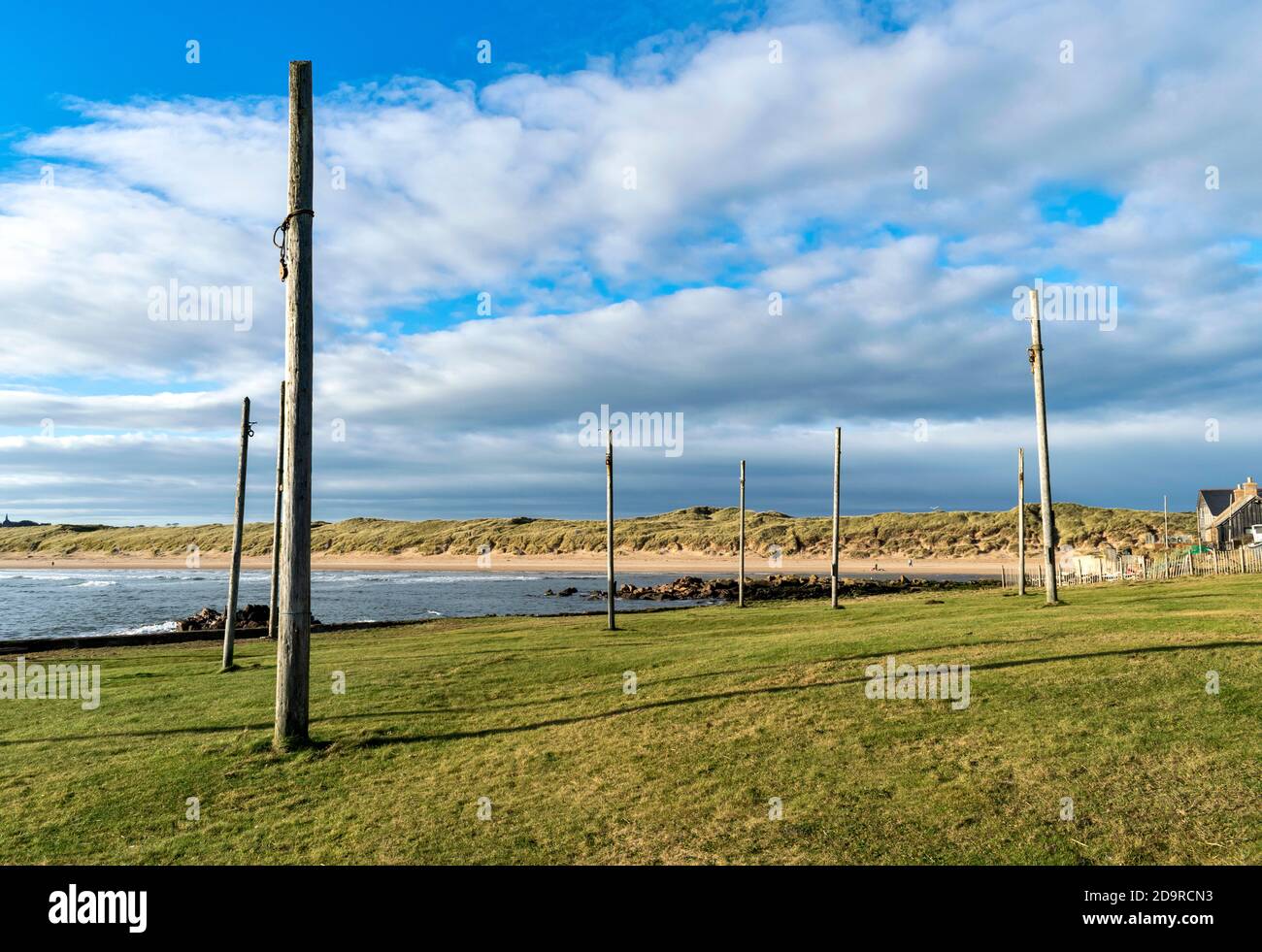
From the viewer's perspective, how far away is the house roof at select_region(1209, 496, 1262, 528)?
68.3 meters

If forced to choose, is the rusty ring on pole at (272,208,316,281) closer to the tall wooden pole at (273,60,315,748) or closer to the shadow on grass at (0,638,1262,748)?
the tall wooden pole at (273,60,315,748)

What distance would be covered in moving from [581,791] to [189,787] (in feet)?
16.3

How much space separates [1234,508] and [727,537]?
272ft

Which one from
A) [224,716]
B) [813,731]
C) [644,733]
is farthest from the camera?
[224,716]

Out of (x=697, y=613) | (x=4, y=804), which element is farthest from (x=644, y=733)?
(x=697, y=613)

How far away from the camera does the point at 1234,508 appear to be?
69.4m

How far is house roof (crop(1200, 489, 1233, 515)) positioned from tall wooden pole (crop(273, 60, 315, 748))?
8954cm

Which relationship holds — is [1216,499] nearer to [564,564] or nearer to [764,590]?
[764,590]

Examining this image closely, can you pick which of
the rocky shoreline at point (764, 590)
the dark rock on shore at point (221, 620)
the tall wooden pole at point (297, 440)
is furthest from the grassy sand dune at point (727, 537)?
the tall wooden pole at point (297, 440)

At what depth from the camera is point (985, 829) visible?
677cm

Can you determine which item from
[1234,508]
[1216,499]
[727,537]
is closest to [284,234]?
[1234,508]

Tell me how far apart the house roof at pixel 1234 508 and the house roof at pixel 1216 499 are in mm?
5877

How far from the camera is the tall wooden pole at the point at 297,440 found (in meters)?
11.2

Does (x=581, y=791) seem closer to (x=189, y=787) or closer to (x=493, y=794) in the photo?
(x=493, y=794)
